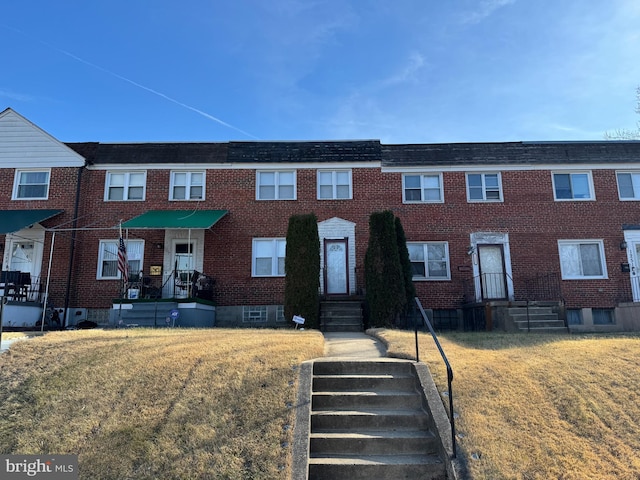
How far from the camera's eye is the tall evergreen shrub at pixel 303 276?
520 inches

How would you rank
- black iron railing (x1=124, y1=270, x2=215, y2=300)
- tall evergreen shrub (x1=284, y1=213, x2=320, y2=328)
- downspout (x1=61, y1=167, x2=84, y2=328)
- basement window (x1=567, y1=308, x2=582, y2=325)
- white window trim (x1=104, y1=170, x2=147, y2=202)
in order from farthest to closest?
white window trim (x1=104, y1=170, x2=147, y2=202) < basement window (x1=567, y1=308, x2=582, y2=325) < downspout (x1=61, y1=167, x2=84, y2=328) < black iron railing (x1=124, y1=270, x2=215, y2=300) < tall evergreen shrub (x1=284, y1=213, x2=320, y2=328)

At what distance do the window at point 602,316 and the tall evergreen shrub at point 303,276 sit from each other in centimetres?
993

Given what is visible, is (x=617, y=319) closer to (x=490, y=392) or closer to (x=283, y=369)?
(x=490, y=392)

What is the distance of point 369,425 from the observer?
5.89 m

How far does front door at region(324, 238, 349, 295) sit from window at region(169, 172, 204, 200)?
5.09 metres


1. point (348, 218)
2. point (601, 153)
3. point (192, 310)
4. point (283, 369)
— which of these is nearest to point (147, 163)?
point (192, 310)

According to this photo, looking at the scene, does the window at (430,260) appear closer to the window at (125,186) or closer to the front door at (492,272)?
the front door at (492,272)

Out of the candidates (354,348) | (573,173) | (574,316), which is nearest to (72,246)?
(354,348)

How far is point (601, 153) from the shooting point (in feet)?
57.1

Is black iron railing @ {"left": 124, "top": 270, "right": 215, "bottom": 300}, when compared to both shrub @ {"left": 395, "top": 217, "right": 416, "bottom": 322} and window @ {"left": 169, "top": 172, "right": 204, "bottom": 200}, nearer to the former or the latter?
window @ {"left": 169, "top": 172, "right": 204, "bottom": 200}

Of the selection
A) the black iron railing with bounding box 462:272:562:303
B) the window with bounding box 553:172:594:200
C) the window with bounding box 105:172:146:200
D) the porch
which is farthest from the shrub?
the window with bounding box 105:172:146:200

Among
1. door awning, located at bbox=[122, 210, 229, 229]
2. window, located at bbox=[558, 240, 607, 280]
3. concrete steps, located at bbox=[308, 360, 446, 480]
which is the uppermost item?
door awning, located at bbox=[122, 210, 229, 229]

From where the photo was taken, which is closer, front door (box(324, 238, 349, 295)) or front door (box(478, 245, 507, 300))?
front door (box(478, 245, 507, 300))

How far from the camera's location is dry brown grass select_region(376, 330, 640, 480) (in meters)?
4.93
